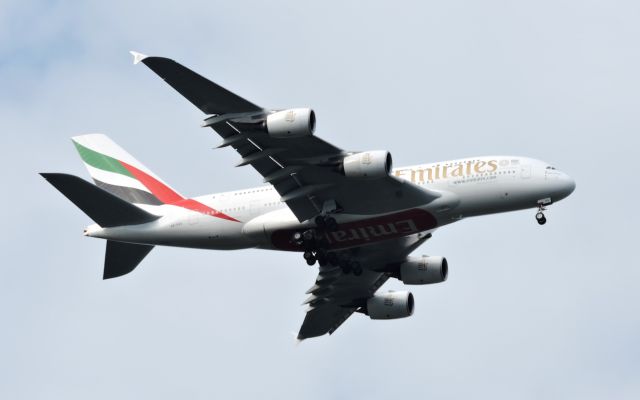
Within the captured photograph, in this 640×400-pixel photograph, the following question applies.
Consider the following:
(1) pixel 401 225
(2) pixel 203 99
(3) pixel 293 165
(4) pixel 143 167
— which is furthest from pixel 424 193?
(4) pixel 143 167

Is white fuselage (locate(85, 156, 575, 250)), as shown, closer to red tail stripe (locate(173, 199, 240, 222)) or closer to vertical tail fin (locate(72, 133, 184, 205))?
red tail stripe (locate(173, 199, 240, 222))

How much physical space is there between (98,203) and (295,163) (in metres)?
9.76

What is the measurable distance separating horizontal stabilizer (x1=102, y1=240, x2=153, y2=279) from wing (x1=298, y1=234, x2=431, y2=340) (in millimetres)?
9460

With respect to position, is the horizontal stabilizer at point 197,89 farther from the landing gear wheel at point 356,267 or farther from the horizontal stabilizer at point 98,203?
the landing gear wheel at point 356,267

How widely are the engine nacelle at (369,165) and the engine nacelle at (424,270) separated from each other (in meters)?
10.6

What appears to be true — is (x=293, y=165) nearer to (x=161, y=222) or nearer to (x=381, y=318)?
(x=161, y=222)

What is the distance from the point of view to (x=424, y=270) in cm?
6488

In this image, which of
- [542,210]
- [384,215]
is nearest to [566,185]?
[542,210]

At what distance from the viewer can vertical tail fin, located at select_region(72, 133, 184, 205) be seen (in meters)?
64.0

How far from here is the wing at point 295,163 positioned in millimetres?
53250

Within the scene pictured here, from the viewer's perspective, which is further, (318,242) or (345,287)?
(345,287)

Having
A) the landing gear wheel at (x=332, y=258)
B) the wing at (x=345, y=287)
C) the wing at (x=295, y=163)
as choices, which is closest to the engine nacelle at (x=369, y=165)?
the wing at (x=295, y=163)

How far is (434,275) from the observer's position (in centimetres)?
6481

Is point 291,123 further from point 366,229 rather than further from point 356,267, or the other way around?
point 356,267
